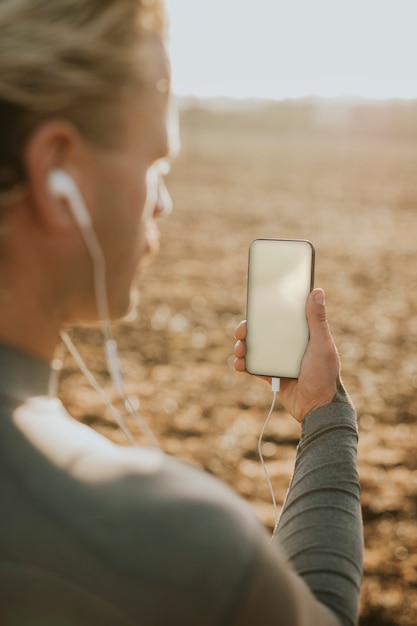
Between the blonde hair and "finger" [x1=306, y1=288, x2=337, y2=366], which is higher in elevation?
the blonde hair

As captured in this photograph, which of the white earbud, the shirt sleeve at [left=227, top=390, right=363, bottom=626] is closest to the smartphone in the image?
the shirt sleeve at [left=227, top=390, right=363, bottom=626]

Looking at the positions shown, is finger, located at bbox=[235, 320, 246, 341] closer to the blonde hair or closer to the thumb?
the thumb

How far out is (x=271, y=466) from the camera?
4.70 meters

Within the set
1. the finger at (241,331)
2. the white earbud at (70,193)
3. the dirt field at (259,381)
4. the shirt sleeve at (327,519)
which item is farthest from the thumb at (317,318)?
the dirt field at (259,381)

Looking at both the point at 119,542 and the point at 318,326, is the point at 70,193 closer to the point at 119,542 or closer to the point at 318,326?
the point at 119,542

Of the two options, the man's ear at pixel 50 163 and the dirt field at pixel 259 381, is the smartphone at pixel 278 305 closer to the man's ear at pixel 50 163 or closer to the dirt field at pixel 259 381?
the man's ear at pixel 50 163

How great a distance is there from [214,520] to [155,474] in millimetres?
80

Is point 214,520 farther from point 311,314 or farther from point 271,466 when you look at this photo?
point 271,466

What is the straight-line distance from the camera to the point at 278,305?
165 cm

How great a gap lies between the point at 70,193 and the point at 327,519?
566mm

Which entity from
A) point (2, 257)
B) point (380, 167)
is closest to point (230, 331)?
point (2, 257)

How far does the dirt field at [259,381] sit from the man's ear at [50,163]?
294 centimetres

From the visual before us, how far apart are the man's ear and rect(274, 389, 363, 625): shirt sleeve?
53 cm

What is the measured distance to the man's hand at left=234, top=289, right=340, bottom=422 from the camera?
1.40m
